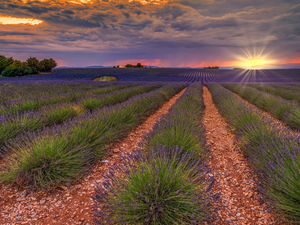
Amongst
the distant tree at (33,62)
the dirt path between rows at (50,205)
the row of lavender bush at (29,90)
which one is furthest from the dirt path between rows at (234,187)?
the distant tree at (33,62)

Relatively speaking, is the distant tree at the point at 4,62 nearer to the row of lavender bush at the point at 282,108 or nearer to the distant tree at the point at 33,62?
the distant tree at the point at 33,62

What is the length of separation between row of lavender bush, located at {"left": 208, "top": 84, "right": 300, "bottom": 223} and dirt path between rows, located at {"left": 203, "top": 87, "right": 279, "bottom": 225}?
5.1 inches

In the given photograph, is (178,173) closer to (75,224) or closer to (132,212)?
(132,212)

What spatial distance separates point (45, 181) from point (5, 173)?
0.57 m

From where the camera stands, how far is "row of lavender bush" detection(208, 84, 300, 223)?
5.42ft

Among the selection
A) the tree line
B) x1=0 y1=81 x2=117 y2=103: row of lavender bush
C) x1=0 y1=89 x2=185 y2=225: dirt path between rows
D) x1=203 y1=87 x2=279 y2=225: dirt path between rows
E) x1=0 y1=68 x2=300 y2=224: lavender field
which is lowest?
x1=0 y1=89 x2=185 y2=225: dirt path between rows

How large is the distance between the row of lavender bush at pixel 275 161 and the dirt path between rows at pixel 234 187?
130mm

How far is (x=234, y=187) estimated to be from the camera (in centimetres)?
229

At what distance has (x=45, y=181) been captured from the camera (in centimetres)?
218

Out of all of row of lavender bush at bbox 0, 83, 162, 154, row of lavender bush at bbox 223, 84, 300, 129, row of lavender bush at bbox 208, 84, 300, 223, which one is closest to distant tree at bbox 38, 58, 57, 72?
row of lavender bush at bbox 0, 83, 162, 154

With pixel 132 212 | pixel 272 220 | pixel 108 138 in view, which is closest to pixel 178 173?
pixel 132 212

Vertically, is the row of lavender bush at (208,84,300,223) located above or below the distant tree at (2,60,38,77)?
below

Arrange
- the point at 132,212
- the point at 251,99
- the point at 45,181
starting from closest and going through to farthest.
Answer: the point at 132,212 < the point at 45,181 < the point at 251,99

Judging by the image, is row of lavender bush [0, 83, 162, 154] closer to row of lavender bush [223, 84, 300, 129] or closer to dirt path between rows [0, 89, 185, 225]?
dirt path between rows [0, 89, 185, 225]
